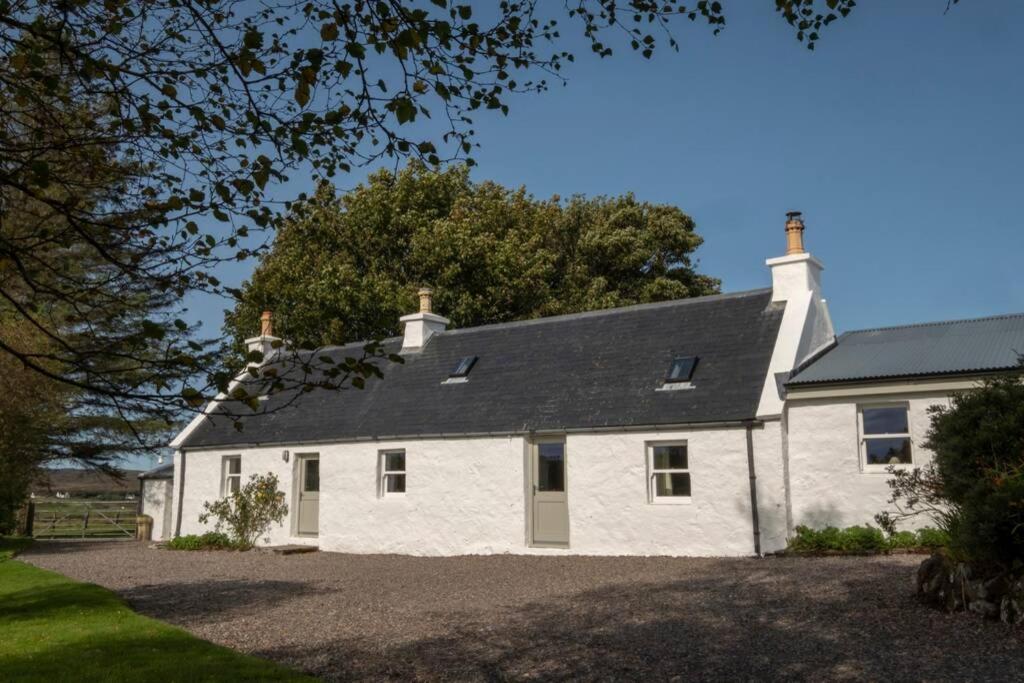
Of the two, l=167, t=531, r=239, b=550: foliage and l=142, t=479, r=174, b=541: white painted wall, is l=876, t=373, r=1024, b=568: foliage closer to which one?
l=167, t=531, r=239, b=550: foliage

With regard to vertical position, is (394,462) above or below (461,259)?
below

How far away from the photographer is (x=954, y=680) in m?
6.73

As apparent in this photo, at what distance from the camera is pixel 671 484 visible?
1731 cm

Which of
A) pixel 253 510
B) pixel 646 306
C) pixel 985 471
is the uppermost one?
pixel 646 306

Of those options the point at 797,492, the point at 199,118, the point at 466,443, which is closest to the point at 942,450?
the point at 797,492

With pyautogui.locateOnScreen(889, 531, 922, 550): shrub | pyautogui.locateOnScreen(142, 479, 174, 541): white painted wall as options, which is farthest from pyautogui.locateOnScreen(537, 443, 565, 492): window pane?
pyautogui.locateOnScreen(142, 479, 174, 541): white painted wall

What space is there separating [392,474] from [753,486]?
9013 mm

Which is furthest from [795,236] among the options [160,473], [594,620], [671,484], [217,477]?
[160,473]

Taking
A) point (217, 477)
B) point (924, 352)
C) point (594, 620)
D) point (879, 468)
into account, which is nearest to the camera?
point (594, 620)

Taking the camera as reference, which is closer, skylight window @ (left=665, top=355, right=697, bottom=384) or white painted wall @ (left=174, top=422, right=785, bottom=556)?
→ white painted wall @ (left=174, top=422, right=785, bottom=556)

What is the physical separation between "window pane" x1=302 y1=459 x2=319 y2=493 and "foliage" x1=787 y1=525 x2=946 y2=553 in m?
12.5

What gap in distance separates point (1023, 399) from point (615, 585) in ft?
20.1

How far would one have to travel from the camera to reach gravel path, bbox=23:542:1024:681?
297 inches

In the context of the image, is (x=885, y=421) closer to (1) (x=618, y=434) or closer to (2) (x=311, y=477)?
(1) (x=618, y=434)
